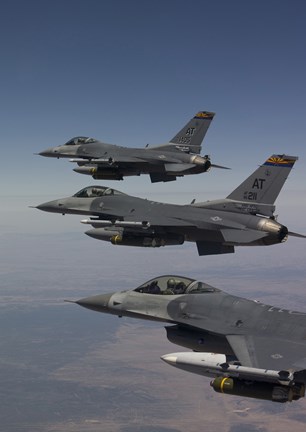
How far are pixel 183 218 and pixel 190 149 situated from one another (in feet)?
30.4

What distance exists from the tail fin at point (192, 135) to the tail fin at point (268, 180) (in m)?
9.79

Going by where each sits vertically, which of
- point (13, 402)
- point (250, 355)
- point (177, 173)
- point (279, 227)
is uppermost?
point (177, 173)

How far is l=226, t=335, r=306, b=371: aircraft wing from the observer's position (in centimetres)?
1634

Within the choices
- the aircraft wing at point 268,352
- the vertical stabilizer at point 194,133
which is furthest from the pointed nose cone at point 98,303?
the vertical stabilizer at point 194,133

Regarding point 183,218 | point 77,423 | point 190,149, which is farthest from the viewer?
point 77,423

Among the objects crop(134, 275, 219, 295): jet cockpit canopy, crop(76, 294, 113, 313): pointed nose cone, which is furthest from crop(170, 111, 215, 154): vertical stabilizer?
crop(76, 294, 113, 313): pointed nose cone

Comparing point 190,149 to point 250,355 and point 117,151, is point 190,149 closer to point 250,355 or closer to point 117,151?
point 117,151

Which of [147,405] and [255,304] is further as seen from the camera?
[147,405]

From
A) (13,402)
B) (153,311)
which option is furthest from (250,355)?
(13,402)

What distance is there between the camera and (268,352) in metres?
17.2

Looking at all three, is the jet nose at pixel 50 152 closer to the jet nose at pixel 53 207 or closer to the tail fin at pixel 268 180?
the jet nose at pixel 53 207

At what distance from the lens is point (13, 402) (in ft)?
648

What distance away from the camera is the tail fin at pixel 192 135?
38.0m

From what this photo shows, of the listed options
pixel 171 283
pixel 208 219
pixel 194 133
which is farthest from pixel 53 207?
pixel 171 283
